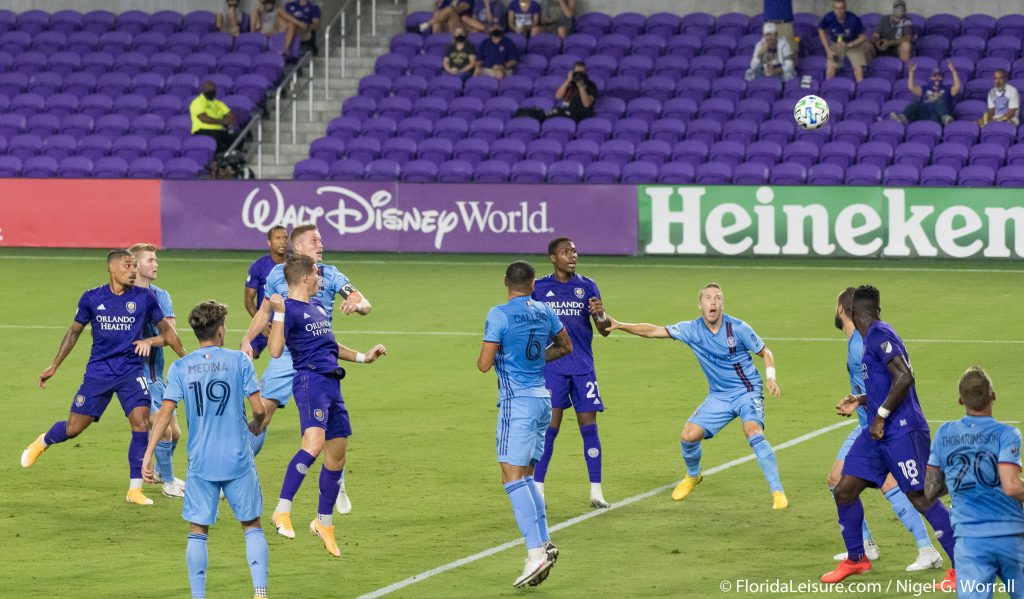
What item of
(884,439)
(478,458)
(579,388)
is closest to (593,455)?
(579,388)

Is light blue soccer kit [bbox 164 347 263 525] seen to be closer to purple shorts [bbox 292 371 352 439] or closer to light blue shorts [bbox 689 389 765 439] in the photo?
purple shorts [bbox 292 371 352 439]

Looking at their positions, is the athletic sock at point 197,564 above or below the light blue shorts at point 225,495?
below

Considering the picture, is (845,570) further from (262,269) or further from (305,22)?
(305,22)

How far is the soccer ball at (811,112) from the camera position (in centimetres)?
2741

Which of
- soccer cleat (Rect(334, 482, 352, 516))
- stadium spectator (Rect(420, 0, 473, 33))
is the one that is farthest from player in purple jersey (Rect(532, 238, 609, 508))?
stadium spectator (Rect(420, 0, 473, 33))

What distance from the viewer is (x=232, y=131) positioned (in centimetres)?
3447

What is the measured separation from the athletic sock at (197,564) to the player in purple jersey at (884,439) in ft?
13.0

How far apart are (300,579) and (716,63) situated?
25.1 metres

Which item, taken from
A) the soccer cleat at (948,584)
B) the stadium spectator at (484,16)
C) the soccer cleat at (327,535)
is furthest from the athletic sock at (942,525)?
the stadium spectator at (484,16)

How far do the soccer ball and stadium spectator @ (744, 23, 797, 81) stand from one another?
598cm

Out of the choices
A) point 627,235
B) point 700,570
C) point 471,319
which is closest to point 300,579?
point 700,570

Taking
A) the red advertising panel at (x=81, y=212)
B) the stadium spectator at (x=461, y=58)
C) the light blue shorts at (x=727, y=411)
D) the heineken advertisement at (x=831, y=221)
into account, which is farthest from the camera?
the stadium spectator at (x=461, y=58)

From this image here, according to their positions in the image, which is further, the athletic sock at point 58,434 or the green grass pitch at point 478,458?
the athletic sock at point 58,434

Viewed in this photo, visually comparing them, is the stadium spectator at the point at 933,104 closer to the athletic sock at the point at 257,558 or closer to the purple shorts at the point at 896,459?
the purple shorts at the point at 896,459
